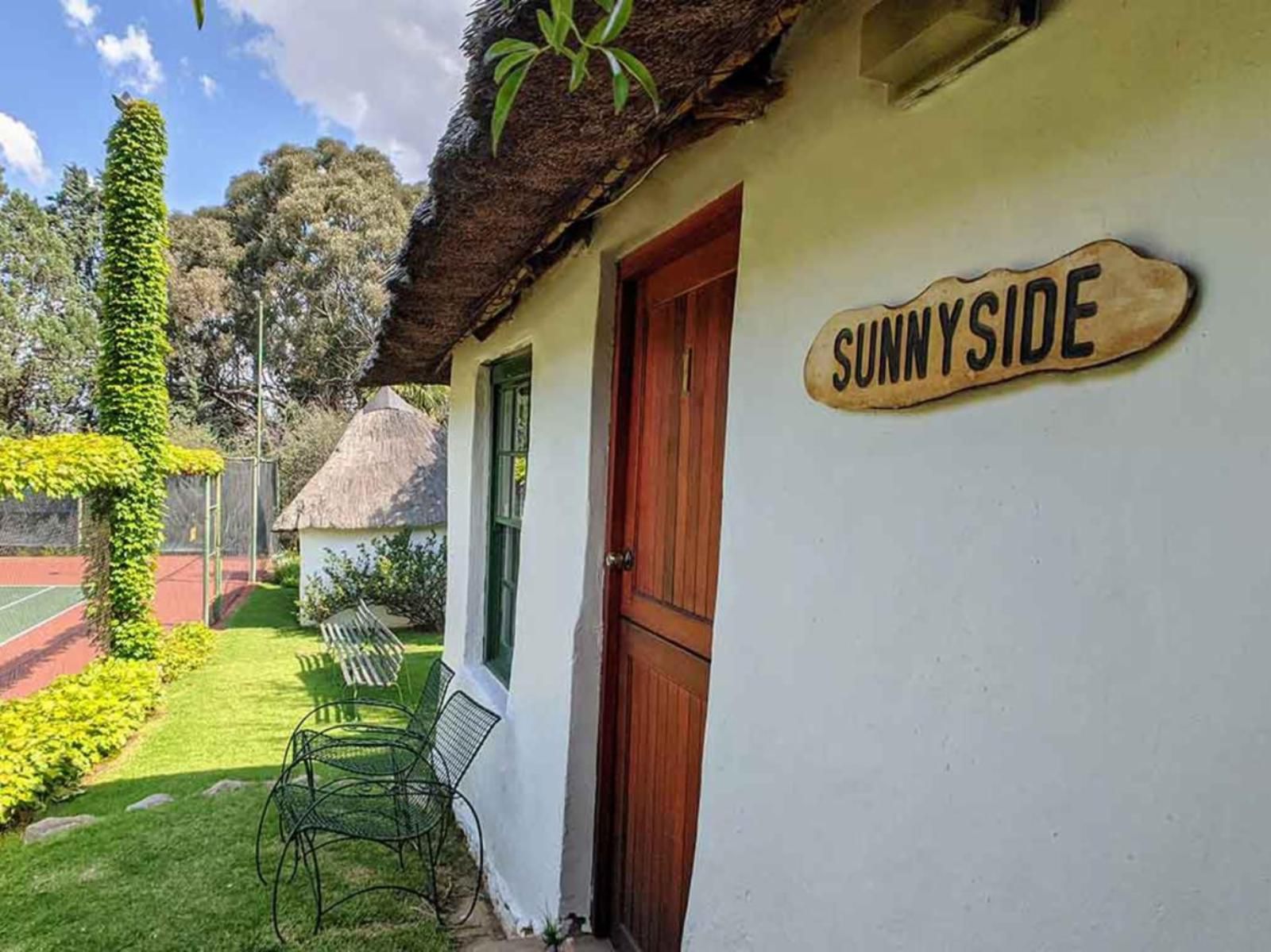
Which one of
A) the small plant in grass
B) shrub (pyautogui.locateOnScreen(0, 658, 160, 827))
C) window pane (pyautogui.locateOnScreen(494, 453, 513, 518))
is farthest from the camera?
shrub (pyautogui.locateOnScreen(0, 658, 160, 827))

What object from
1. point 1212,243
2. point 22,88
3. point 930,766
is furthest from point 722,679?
point 22,88

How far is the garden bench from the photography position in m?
7.73

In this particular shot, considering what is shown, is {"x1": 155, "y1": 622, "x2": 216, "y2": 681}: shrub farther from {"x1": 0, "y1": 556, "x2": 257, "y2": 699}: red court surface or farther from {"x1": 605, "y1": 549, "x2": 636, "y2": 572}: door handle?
{"x1": 605, "y1": 549, "x2": 636, "y2": 572}: door handle

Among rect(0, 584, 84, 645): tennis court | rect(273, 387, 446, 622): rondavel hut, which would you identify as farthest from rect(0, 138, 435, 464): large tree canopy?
rect(273, 387, 446, 622): rondavel hut

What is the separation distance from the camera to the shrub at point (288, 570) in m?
14.8

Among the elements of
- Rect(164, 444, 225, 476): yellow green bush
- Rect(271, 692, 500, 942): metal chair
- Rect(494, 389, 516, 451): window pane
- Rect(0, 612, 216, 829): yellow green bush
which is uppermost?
Rect(494, 389, 516, 451): window pane

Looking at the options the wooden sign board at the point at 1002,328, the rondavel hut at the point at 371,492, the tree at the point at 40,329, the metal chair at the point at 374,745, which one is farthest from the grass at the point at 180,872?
the tree at the point at 40,329

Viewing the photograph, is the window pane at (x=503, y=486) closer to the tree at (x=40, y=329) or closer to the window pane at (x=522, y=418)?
the window pane at (x=522, y=418)

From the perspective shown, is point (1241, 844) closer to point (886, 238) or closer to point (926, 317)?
point (926, 317)

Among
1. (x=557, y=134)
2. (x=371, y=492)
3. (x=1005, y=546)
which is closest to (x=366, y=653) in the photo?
(x=371, y=492)

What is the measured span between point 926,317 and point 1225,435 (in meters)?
0.48

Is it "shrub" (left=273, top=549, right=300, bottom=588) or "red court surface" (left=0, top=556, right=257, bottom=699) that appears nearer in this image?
"red court surface" (left=0, top=556, right=257, bottom=699)

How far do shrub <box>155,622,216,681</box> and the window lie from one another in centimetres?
581

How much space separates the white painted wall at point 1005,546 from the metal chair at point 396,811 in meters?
2.26
